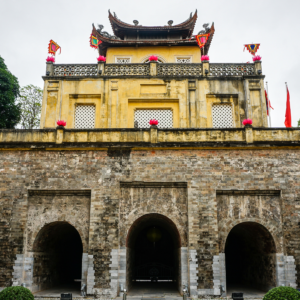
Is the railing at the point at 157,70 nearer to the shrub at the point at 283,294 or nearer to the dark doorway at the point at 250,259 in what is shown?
the dark doorway at the point at 250,259

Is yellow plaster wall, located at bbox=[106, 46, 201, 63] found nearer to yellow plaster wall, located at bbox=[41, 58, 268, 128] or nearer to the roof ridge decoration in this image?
the roof ridge decoration

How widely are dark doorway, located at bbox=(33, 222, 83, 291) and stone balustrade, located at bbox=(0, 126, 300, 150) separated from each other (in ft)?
11.7

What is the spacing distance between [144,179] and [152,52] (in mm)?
10723

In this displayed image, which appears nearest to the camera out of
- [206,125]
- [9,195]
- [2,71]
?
[9,195]

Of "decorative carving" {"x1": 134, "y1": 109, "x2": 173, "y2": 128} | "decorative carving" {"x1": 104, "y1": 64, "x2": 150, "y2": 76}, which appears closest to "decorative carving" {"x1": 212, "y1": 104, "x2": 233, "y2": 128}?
"decorative carving" {"x1": 134, "y1": 109, "x2": 173, "y2": 128}

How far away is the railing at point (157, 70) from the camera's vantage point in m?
18.0

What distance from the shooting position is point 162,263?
18.1 metres

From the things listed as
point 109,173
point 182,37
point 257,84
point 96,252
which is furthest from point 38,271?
point 182,37

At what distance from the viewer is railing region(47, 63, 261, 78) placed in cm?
1805

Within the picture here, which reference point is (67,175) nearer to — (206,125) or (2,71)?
(206,125)

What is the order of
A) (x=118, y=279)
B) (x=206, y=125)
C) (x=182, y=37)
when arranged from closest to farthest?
1. (x=118, y=279)
2. (x=206, y=125)
3. (x=182, y=37)

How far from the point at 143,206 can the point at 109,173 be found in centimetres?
195

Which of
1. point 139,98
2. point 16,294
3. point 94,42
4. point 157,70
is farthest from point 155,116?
point 16,294

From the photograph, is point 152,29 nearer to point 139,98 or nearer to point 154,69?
point 154,69
